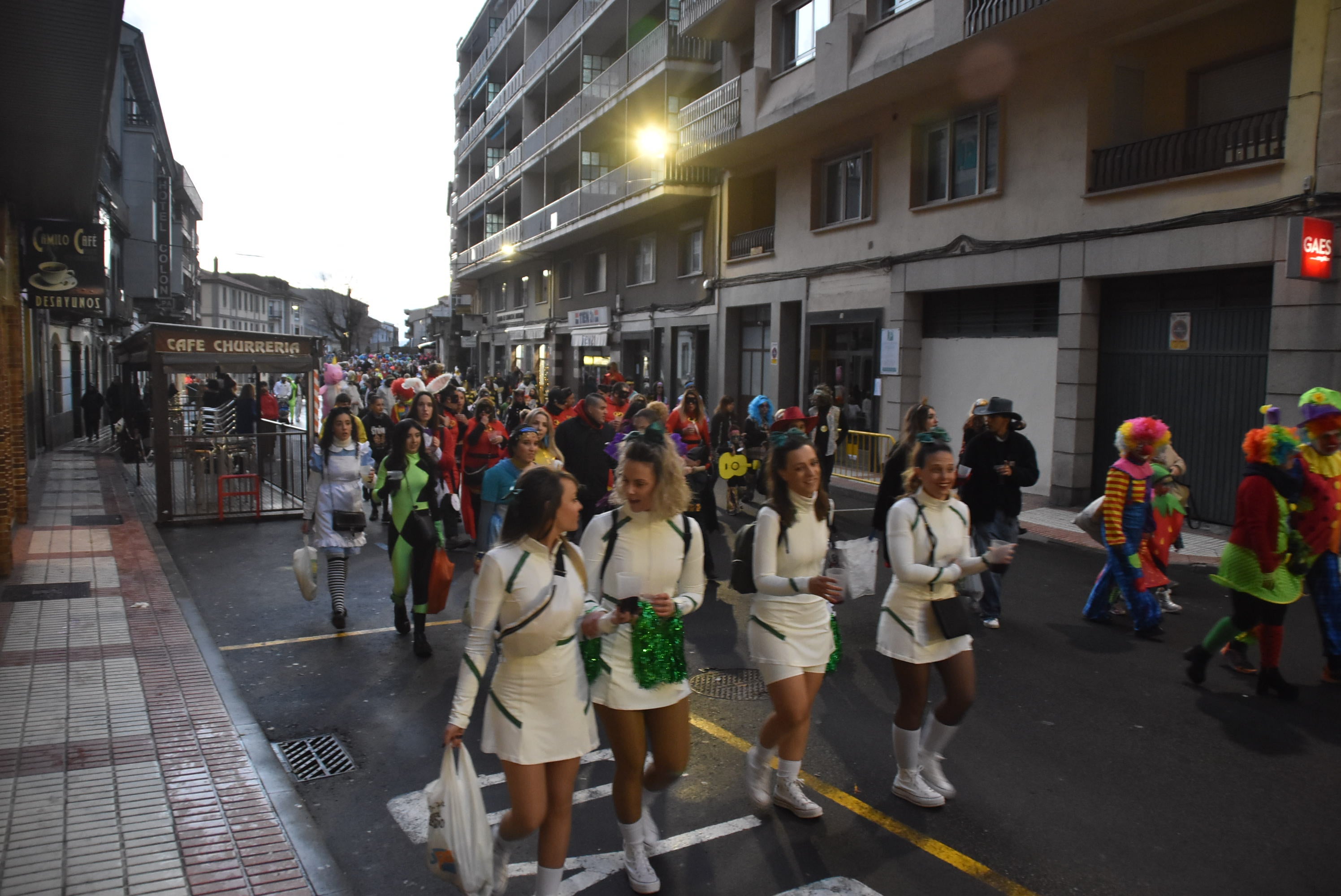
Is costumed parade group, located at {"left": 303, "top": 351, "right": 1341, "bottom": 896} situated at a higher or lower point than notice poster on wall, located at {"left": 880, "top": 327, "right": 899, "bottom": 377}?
lower

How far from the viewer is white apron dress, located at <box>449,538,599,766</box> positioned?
3164mm

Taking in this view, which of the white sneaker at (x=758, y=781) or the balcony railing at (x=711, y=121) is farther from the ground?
the balcony railing at (x=711, y=121)

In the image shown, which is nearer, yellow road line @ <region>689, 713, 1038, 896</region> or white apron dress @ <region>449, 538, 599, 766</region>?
white apron dress @ <region>449, 538, 599, 766</region>

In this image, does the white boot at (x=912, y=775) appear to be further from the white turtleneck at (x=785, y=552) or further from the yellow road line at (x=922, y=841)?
the white turtleneck at (x=785, y=552)

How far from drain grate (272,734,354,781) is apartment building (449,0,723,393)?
63.8 feet

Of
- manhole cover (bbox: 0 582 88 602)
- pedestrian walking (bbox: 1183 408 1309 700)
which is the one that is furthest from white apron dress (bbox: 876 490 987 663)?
manhole cover (bbox: 0 582 88 602)

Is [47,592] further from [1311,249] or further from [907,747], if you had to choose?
[1311,249]

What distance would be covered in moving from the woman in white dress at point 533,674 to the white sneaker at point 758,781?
42.6 inches

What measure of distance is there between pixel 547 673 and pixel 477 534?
4.58 metres

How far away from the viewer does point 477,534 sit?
25.1 feet

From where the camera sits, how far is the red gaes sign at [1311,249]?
10.3m

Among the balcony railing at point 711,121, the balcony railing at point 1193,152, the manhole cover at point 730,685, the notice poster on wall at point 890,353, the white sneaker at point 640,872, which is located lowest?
the manhole cover at point 730,685

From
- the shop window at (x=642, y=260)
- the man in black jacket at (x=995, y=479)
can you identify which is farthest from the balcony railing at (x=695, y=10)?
the man in black jacket at (x=995, y=479)

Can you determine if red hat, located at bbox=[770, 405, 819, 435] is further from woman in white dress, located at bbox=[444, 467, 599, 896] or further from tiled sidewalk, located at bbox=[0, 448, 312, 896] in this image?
woman in white dress, located at bbox=[444, 467, 599, 896]
